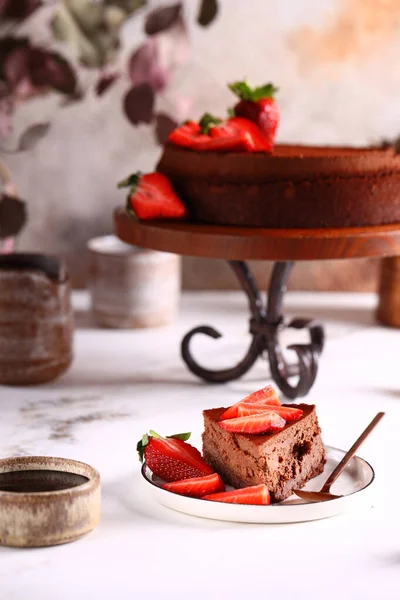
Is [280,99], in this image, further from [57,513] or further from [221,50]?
[57,513]

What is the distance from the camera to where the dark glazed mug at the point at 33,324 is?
70.2 inches

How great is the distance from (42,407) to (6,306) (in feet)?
0.63

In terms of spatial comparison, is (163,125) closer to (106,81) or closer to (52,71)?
(106,81)

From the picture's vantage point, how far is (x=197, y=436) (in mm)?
1386

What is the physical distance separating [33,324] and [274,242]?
1.56 feet

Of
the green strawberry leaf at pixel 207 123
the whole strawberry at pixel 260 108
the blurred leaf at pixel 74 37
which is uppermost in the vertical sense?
the blurred leaf at pixel 74 37

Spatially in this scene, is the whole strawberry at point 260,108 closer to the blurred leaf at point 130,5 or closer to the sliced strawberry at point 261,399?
the sliced strawberry at point 261,399

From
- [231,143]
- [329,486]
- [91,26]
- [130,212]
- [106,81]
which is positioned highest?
[91,26]

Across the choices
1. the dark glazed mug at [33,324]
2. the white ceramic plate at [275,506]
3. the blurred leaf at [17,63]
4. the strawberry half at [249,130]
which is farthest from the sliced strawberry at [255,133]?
the blurred leaf at [17,63]

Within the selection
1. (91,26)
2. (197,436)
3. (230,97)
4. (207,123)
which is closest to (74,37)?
(91,26)

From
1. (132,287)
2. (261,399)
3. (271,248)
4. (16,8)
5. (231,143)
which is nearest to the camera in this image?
(261,399)

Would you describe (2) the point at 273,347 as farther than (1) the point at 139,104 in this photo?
No

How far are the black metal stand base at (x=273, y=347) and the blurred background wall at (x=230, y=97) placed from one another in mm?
781

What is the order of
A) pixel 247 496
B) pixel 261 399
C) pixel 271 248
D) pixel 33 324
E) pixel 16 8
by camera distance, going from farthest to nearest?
pixel 16 8 → pixel 33 324 → pixel 271 248 → pixel 261 399 → pixel 247 496
